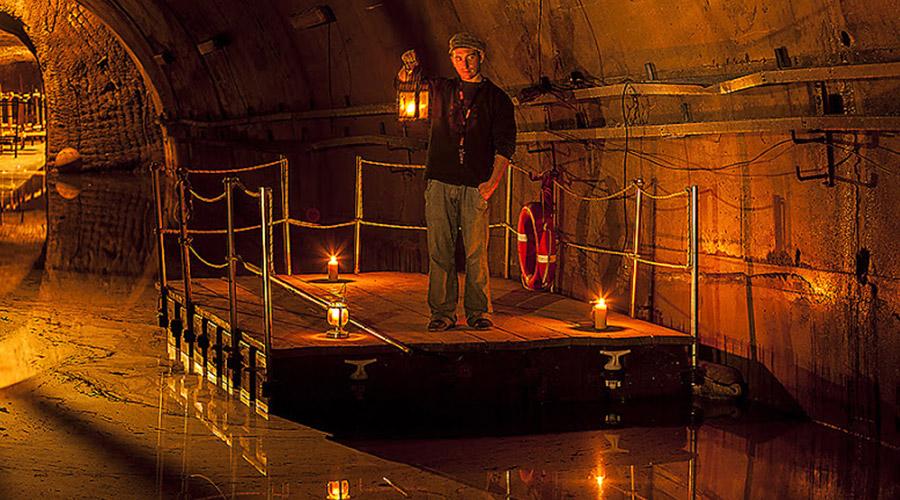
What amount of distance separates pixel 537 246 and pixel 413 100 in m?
1.59

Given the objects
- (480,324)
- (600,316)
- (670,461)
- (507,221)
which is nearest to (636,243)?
(600,316)

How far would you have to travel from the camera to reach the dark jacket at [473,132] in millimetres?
8344

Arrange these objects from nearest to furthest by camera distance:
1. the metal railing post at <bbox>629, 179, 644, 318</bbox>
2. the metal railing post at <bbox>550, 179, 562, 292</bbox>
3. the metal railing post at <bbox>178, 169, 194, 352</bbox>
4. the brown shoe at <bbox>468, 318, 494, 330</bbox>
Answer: the brown shoe at <bbox>468, 318, 494, 330</bbox> < the metal railing post at <bbox>629, 179, 644, 318</bbox> < the metal railing post at <bbox>178, 169, 194, 352</bbox> < the metal railing post at <bbox>550, 179, 562, 292</bbox>

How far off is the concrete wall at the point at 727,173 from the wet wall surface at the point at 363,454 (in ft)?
1.40

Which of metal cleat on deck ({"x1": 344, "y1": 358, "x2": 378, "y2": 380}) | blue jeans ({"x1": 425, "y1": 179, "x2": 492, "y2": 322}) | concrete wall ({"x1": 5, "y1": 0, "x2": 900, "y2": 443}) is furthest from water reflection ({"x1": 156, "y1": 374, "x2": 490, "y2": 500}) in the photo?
concrete wall ({"x1": 5, "y1": 0, "x2": 900, "y2": 443})

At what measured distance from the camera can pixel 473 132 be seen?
8.38m

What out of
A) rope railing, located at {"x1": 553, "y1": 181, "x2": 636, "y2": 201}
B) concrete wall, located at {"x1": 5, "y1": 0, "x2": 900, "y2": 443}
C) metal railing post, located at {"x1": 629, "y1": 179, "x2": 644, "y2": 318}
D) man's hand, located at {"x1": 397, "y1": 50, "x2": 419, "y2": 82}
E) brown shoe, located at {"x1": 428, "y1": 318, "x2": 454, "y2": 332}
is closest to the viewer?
concrete wall, located at {"x1": 5, "y1": 0, "x2": 900, "y2": 443}

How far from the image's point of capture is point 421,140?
1305 cm

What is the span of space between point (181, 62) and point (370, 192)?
17.6ft

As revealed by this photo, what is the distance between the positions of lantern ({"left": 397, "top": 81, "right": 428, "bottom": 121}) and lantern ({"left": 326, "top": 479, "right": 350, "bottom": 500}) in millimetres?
2817

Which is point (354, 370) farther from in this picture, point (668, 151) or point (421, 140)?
point (421, 140)

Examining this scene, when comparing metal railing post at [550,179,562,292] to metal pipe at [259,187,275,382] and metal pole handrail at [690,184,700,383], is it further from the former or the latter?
metal pipe at [259,187,275,382]

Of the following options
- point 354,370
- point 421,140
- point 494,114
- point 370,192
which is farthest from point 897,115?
point 370,192

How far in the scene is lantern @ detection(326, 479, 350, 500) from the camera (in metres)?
6.21
